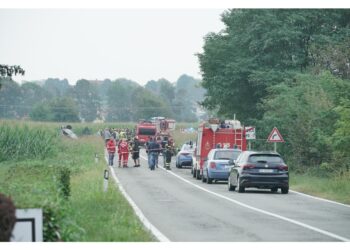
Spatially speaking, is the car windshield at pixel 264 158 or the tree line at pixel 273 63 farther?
the tree line at pixel 273 63

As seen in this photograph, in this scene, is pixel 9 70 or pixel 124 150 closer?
pixel 9 70

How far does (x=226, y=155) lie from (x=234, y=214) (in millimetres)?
15555

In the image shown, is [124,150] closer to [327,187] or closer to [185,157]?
[185,157]

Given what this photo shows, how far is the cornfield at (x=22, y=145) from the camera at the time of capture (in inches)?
1983

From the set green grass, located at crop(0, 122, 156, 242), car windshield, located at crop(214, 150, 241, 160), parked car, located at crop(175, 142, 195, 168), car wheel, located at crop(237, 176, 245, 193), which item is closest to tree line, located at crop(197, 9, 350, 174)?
parked car, located at crop(175, 142, 195, 168)

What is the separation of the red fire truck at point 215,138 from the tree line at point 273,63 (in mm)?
1761

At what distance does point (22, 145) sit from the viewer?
51281 mm

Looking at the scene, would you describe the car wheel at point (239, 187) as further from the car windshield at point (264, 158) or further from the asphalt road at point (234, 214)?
the car windshield at point (264, 158)

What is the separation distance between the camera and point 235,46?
62844mm

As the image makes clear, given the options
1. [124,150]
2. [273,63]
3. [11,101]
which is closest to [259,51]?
[273,63]

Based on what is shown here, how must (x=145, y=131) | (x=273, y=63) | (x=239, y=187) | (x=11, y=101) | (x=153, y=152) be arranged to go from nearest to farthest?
(x=239, y=187), (x=153, y=152), (x=273, y=63), (x=145, y=131), (x=11, y=101)

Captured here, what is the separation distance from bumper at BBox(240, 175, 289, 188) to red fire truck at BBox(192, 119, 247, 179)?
10.2 m

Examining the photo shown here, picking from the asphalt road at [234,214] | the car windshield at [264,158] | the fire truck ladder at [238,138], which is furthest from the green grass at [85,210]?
the fire truck ladder at [238,138]
